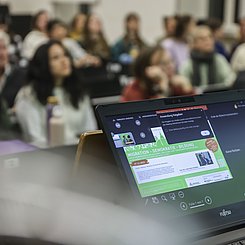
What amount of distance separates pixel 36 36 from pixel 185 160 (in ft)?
19.4

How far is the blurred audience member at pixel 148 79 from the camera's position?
305 centimetres

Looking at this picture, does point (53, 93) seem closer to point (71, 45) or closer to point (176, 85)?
point (176, 85)

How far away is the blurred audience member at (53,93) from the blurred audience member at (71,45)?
269 centimetres

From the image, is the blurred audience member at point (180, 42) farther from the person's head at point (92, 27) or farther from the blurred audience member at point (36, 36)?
the blurred audience member at point (36, 36)

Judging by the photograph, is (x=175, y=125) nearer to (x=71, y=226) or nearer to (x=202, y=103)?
(x=202, y=103)

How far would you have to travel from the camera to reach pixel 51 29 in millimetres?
6082

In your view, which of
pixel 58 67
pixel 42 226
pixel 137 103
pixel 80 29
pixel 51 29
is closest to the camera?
pixel 42 226

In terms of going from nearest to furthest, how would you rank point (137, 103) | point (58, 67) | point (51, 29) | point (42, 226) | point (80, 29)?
point (42, 226), point (137, 103), point (58, 67), point (51, 29), point (80, 29)

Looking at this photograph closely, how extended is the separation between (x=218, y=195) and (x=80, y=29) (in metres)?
6.48

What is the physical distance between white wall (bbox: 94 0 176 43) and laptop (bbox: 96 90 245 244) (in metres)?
7.48

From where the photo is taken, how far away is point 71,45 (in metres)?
6.27

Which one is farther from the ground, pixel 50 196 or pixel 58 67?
pixel 50 196

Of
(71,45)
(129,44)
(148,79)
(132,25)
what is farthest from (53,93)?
(132,25)

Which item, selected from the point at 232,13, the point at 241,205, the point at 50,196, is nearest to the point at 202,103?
the point at 241,205
